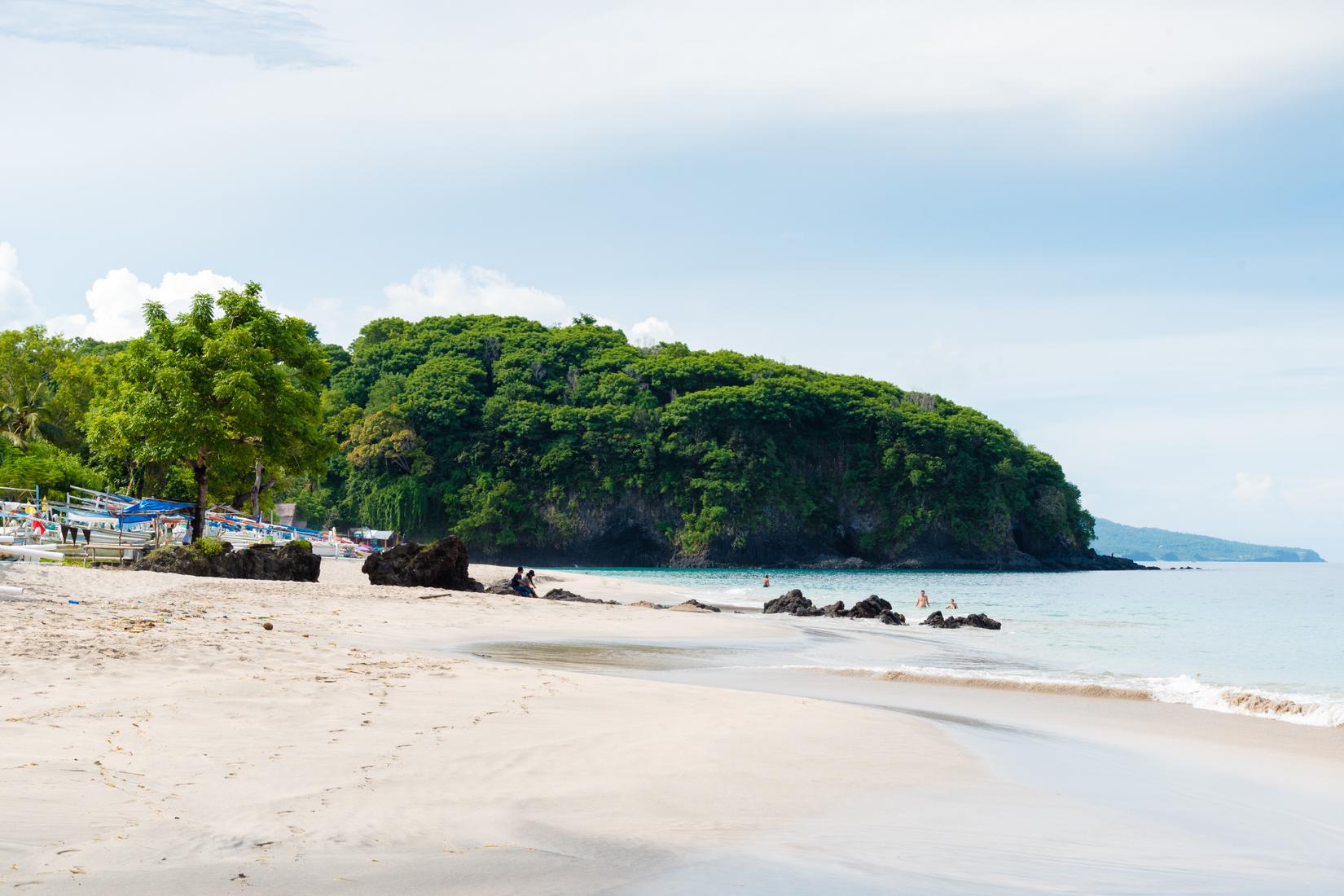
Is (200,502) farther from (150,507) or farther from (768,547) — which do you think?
(768,547)

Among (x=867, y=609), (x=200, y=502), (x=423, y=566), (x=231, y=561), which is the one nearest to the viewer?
(x=231, y=561)

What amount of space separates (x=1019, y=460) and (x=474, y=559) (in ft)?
166

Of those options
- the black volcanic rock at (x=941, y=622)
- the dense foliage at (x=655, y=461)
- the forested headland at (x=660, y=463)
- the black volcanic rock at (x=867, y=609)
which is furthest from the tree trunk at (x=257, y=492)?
the dense foliage at (x=655, y=461)

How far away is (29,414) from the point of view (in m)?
47.7

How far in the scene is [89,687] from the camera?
7.79 m

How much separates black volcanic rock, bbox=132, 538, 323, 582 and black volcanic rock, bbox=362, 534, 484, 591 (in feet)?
5.27

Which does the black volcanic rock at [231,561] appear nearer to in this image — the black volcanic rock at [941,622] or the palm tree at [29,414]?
the black volcanic rock at [941,622]

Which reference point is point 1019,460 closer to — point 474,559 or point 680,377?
point 680,377

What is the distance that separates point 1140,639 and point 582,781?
21.4m

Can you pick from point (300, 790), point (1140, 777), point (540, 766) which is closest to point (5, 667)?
point (300, 790)

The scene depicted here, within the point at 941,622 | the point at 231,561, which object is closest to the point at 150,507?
the point at 231,561

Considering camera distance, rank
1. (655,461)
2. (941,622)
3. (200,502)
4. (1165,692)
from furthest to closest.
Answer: (655,461), (200,502), (941,622), (1165,692)

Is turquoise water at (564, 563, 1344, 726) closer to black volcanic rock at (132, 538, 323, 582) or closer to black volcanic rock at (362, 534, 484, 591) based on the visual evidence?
black volcanic rock at (362, 534, 484, 591)

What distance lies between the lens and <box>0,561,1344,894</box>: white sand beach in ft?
15.0
